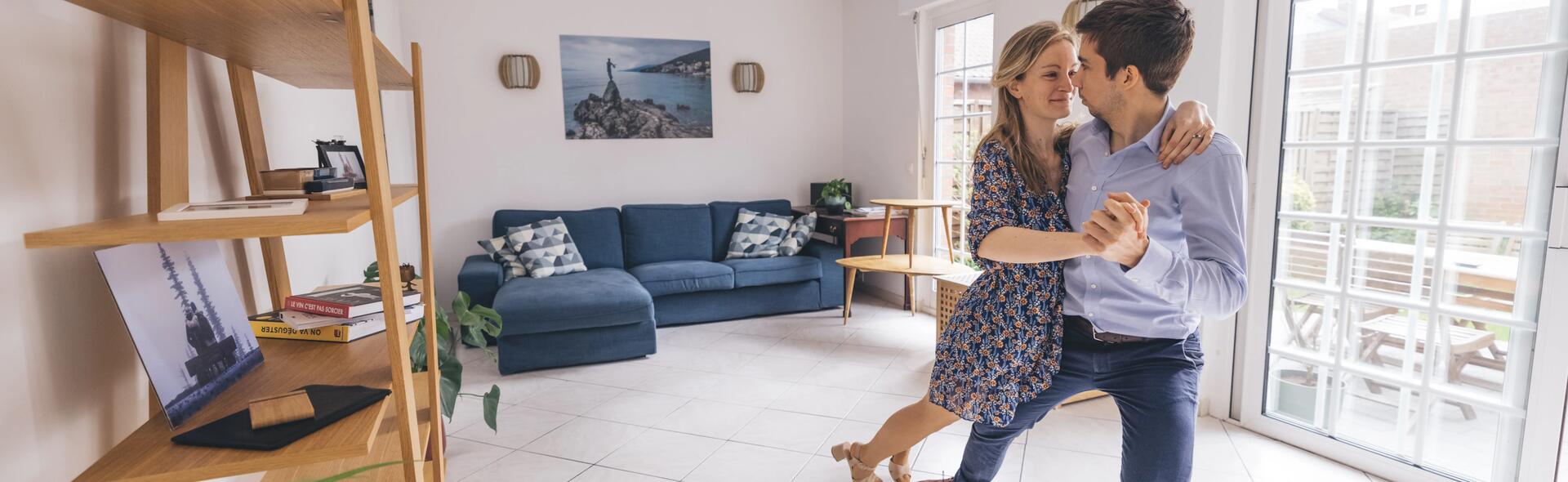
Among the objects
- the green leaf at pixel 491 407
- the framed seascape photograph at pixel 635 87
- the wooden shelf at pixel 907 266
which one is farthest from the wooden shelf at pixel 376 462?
the framed seascape photograph at pixel 635 87

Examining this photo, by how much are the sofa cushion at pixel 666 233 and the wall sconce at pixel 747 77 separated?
3.29 ft

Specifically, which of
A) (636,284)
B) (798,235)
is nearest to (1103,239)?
(636,284)

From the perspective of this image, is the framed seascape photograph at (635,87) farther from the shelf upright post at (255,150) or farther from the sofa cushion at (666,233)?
the shelf upright post at (255,150)

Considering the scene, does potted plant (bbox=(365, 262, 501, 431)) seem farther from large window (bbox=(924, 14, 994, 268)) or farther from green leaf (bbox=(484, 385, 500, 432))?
large window (bbox=(924, 14, 994, 268))

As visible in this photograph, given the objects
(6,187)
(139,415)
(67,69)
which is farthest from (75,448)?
(67,69)

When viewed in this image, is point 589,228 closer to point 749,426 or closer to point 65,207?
point 749,426

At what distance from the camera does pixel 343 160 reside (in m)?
1.94

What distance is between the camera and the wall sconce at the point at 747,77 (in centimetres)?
555

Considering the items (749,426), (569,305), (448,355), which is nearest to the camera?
(448,355)

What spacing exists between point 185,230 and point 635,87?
14.8 feet

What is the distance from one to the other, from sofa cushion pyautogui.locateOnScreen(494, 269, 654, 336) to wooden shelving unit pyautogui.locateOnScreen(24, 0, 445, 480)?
2.16 metres

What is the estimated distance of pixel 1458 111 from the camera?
7.11 ft

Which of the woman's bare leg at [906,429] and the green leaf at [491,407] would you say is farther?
the green leaf at [491,407]

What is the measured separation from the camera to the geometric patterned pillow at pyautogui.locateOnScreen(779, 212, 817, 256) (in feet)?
16.9
